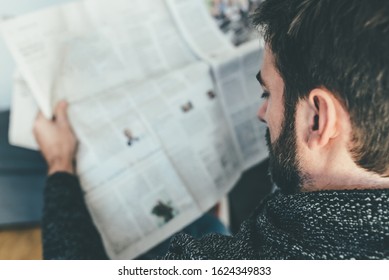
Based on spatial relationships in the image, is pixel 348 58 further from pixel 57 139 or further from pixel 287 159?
pixel 57 139

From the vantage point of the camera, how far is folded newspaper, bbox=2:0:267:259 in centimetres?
66

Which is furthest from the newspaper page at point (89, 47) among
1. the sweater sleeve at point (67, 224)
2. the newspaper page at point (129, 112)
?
the sweater sleeve at point (67, 224)

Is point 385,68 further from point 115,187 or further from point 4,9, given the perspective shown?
point 4,9

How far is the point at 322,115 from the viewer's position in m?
0.45

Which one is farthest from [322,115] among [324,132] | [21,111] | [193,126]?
[21,111]

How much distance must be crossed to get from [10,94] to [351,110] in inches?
20.6

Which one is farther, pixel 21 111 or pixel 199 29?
pixel 199 29

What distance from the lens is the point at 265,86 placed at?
1.77ft

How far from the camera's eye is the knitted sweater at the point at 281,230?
42 cm

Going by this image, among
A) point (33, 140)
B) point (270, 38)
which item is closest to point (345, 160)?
point (270, 38)

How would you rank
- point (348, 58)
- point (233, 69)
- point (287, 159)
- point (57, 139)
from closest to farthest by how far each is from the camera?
point (348, 58) → point (287, 159) → point (57, 139) → point (233, 69)

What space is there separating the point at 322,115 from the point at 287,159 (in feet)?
0.32

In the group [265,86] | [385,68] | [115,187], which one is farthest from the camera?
[115,187]
